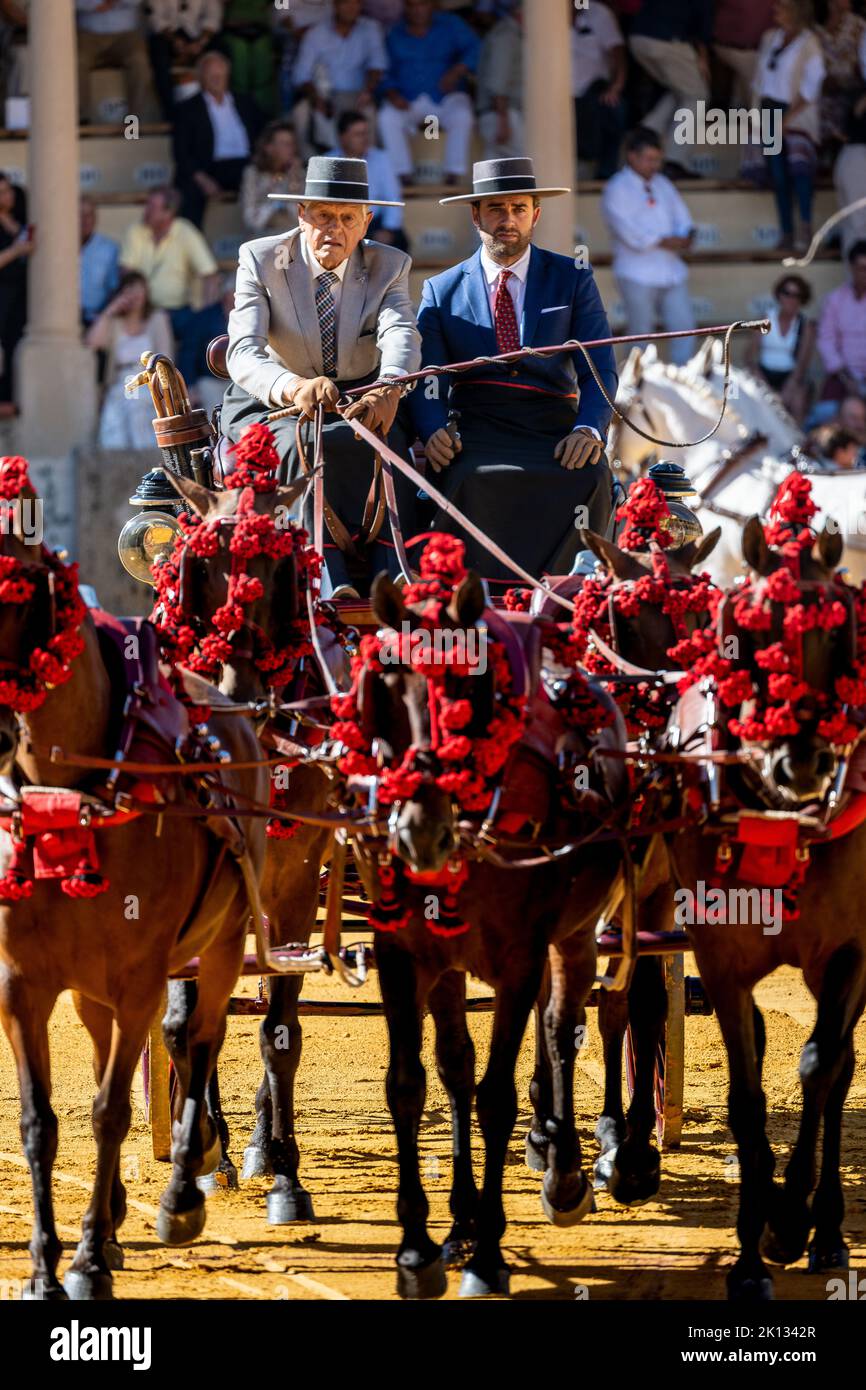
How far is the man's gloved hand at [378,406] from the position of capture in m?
7.76

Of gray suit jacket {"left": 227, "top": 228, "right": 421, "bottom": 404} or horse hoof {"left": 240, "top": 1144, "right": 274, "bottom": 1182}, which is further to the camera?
gray suit jacket {"left": 227, "top": 228, "right": 421, "bottom": 404}

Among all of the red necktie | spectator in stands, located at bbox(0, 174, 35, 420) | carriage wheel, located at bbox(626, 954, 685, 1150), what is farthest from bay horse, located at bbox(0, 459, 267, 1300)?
spectator in stands, located at bbox(0, 174, 35, 420)

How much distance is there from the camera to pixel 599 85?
20.4m

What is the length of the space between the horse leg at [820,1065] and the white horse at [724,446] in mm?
8321

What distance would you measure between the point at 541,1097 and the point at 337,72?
45.6ft

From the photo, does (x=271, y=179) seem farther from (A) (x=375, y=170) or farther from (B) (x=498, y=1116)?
(B) (x=498, y=1116)

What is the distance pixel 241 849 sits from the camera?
6496mm

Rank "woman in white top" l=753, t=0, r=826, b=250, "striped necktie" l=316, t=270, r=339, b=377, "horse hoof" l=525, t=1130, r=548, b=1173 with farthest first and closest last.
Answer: "woman in white top" l=753, t=0, r=826, b=250 → "striped necktie" l=316, t=270, r=339, b=377 → "horse hoof" l=525, t=1130, r=548, b=1173

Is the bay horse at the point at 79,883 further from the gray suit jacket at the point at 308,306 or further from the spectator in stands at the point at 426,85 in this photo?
the spectator in stands at the point at 426,85

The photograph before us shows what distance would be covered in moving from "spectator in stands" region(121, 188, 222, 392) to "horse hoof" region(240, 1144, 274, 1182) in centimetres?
1148

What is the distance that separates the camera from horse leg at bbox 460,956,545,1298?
20.1 feet

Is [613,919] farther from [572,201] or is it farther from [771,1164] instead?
[572,201]

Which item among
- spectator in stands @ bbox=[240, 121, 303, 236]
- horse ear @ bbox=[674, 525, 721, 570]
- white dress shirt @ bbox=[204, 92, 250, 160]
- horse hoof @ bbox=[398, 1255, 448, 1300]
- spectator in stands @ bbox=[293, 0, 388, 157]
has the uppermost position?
spectator in stands @ bbox=[293, 0, 388, 157]

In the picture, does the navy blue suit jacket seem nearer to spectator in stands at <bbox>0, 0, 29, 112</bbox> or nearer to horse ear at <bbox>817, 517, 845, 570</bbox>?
horse ear at <bbox>817, 517, 845, 570</bbox>
